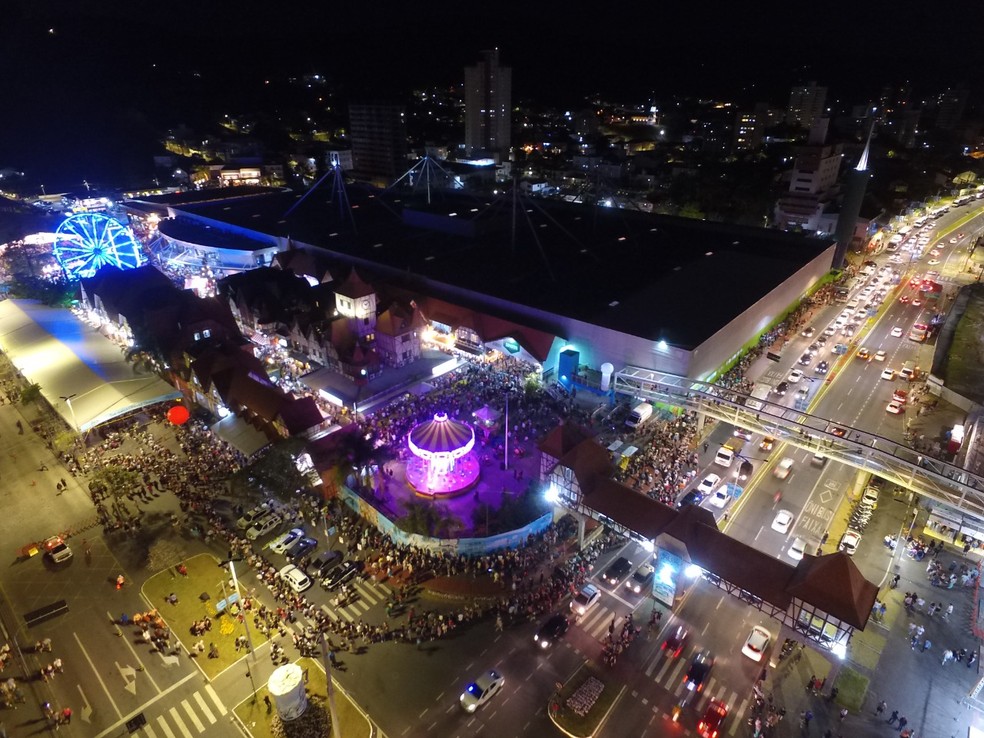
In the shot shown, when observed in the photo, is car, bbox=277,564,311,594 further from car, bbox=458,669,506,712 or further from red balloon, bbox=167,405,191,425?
red balloon, bbox=167,405,191,425

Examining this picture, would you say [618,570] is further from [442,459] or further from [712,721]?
[442,459]

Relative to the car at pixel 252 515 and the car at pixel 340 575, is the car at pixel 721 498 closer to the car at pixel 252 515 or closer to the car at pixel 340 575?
the car at pixel 340 575

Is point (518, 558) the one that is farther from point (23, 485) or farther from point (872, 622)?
point (23, 485)

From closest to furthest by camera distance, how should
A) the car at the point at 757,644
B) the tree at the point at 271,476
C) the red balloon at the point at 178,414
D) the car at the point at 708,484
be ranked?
1. the car at the point at 757,644
2. the tree at the point at 271,476
3. the car at the point at 708,484
4. the red balloon at the point at 178,414

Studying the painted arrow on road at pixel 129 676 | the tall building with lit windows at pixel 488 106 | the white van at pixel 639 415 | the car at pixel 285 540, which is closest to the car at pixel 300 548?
the car at pixel 285 540

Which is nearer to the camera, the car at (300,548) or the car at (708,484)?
the car at (300,548)

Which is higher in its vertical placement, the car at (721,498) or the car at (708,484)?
the car at (721,498)

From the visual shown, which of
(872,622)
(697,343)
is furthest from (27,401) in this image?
(872,622)

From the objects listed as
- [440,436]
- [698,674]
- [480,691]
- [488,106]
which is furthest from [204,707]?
[488,106]
